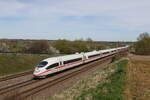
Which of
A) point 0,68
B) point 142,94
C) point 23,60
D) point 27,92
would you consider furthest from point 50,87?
point 23,60

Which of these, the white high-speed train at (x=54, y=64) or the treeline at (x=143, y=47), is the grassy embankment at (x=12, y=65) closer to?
the white high-speed train at (x=54, y=64)

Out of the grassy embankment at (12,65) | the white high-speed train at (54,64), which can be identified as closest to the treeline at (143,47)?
the white high-speed train at (54,64)

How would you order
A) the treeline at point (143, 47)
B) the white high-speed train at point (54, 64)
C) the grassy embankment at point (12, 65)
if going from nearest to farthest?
the white high-speed train at point (54, 64)
the grassy embankment at point (12, 65)
the treeline at point (143, 47)

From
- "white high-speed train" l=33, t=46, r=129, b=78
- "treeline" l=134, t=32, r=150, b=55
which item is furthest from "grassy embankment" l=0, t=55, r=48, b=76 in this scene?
"treeline" l=134, t=32, r=150, b=55

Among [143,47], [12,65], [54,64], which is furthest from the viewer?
[143,47]

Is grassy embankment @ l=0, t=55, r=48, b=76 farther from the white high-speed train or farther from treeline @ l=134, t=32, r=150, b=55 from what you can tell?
treeline @ l=134, t=32, r=150, b=55

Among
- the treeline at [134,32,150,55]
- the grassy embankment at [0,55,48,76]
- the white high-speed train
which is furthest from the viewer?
the treeline at [134,32,150,55]

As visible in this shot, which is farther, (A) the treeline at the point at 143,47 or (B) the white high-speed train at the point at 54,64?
(A) the treeline at the point at 143,47

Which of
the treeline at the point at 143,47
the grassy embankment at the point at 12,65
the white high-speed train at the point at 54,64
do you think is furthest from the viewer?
the treeline at the point at 143,47

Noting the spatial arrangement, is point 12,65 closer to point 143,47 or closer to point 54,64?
point 54,64

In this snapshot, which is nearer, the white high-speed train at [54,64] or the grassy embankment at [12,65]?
the white high-speed train at [54,64]

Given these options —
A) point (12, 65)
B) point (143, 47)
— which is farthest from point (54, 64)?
point (143, 47)

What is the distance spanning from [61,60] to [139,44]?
226ft

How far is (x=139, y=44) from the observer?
84.6m
